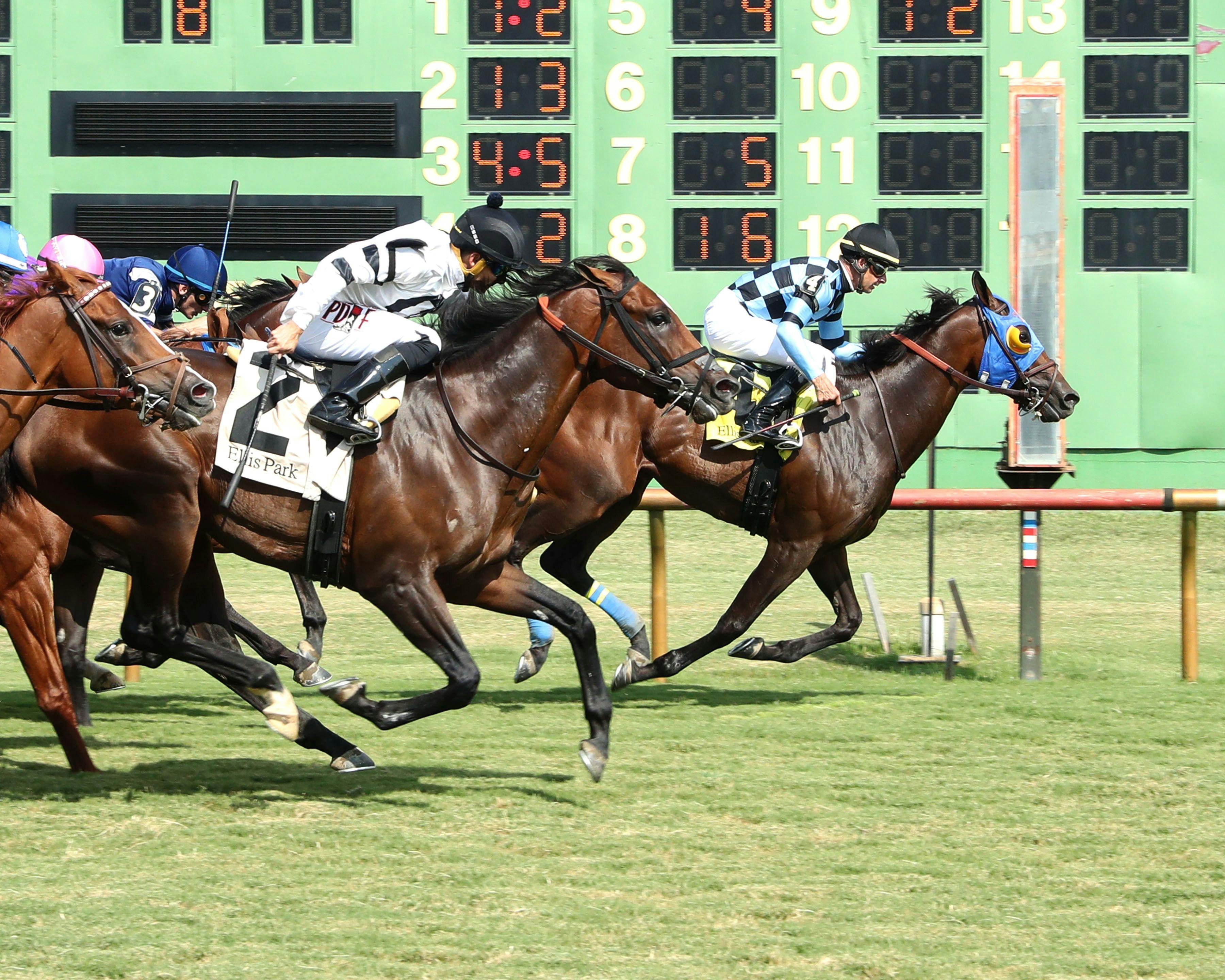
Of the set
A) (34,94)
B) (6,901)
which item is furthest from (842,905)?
(34,94)

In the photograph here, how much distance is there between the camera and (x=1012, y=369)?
22.8 ft

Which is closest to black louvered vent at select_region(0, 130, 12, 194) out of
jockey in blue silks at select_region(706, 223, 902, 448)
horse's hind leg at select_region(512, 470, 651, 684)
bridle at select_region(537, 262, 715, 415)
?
horse's hind leg at select_region(512, 470, 651, 684)

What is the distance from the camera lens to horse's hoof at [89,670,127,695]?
6.55 metres

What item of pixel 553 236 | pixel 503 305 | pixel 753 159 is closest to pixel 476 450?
pixel 503 305

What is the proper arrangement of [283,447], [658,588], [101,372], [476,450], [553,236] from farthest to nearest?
[553,236] → [658,588] → [476,450] → [283,447] → [101,372]

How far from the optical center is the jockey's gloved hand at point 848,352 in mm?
7004

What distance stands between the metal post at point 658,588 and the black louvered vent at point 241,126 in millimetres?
6046

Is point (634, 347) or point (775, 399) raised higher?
point (634, 347)

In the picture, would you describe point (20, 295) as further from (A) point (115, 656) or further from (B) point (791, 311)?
(B) point (791, 311)

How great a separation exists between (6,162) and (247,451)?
8422 millimetres

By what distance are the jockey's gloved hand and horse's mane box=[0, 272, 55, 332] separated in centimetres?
351

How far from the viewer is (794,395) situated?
656 centimetres

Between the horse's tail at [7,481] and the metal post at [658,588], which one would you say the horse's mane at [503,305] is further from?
the metal post at [658,588]

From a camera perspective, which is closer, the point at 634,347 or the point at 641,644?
the point at 634,347
